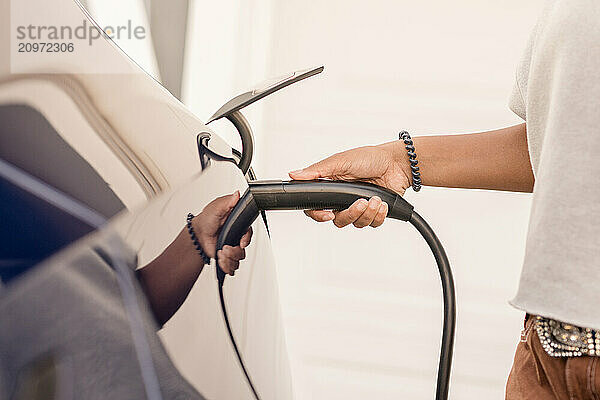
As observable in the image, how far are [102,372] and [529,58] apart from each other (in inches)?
24.5

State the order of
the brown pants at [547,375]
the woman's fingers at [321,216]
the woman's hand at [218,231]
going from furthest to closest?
the woman's fingers at [321,216] → the brown pants at [547,375] → the woman's hand at [218,231]

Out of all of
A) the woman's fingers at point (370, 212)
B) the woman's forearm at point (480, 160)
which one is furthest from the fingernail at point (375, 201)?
the woman's forearm at point (480, 160)

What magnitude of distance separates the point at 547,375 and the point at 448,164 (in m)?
0.33

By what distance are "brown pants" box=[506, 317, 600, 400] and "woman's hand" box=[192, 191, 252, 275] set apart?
321 mm

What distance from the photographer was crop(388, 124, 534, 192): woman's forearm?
844 mm

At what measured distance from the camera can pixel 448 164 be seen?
2.87 ft

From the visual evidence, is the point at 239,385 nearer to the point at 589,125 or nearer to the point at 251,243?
the point at 251,243

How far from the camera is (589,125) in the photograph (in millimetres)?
594

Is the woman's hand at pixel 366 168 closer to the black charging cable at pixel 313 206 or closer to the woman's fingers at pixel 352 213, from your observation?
the woman's fingers at pixel 352 213

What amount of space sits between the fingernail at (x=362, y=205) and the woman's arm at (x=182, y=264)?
20cm

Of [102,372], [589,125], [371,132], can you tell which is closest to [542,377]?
[589,125]

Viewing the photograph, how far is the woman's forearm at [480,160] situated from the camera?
2.77 ft

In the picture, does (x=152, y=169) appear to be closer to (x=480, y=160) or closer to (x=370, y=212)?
(x=370, y=212)

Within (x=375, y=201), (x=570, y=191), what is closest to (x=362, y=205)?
(x=375, y=201)
